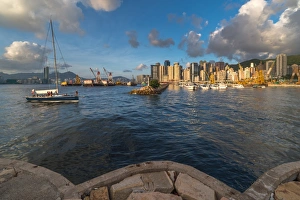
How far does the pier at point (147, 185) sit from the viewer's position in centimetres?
383

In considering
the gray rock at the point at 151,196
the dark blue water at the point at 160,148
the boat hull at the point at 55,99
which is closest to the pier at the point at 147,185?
the gray rock at the point at 151,196

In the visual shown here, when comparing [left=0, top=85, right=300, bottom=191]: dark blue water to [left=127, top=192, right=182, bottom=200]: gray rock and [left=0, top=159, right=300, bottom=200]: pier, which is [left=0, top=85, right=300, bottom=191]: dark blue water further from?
[left=127, top=192, right=182, bottom=200]: gray rock

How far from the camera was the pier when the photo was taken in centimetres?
383

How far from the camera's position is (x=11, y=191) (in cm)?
407

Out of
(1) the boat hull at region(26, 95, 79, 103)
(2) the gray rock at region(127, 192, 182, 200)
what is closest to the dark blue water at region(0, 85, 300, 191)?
(2) the gray rock at region(127, 192, 182, 200)

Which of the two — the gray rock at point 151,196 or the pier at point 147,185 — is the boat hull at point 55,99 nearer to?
the pier at point 147,185

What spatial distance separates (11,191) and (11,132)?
48.8 feet

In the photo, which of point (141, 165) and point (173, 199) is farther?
point (141, 165)

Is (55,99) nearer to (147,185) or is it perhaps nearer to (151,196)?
(147,185)

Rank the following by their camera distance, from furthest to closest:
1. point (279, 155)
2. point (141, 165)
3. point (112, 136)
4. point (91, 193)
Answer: point (112, 136) < point (279, 155) < point (141, 165) < point (91, 193)

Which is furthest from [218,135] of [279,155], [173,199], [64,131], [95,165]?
[64,131]

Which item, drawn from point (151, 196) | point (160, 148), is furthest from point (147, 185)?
point (160, 148)

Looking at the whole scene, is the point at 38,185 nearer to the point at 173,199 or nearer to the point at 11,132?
the point at 173,199

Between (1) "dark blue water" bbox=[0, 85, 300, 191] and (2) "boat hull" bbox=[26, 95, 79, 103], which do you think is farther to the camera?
(2) "boat hull" bbox=[26, 95, 79, 103]
